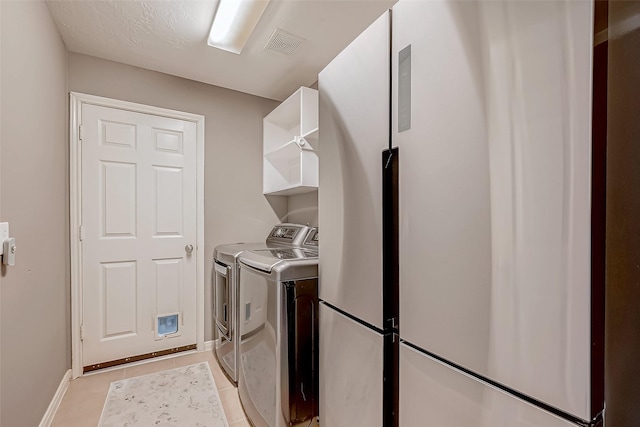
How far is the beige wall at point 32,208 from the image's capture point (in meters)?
1.19

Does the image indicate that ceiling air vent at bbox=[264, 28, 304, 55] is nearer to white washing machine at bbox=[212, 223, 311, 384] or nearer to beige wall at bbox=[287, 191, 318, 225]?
beige wall at bbox=[287, 191, 318, 225]

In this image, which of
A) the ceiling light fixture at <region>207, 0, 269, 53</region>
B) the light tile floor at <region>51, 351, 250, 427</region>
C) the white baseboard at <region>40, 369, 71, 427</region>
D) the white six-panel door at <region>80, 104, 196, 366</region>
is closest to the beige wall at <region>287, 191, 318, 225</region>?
the white six-panel door at <region>80, 104, 196, 366</region>

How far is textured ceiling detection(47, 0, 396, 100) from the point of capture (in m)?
1.64

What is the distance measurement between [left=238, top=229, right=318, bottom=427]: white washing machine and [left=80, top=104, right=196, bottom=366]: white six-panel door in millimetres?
1271

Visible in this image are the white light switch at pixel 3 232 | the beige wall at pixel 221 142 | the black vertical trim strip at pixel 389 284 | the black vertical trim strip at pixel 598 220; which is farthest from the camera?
the beige wall at pixel 221 142

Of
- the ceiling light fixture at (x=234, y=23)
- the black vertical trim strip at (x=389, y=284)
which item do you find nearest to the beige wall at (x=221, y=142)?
the ceiling light fixture at (x=234, y=23)

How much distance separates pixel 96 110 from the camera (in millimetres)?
2207

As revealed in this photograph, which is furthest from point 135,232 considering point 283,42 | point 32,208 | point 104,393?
point 283,42

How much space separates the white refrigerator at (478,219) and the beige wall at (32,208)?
1.43 m

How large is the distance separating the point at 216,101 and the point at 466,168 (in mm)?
2540

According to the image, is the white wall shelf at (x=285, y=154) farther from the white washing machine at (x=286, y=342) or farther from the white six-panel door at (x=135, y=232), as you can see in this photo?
the white washing machine at (x=286, y=342)

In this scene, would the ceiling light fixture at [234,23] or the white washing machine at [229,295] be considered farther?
the white washing machine at [229,295]

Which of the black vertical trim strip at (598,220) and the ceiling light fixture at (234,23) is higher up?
the ceiling light fixture at (234,23)

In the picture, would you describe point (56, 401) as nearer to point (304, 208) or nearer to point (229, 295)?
point (229, 295)
